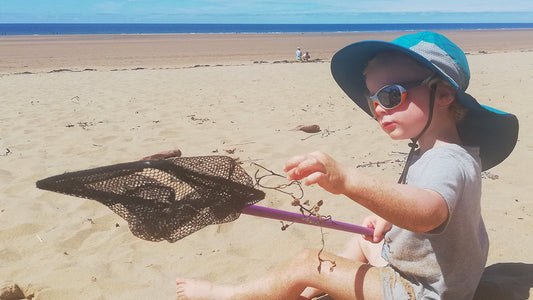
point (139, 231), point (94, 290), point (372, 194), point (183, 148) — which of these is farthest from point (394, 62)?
point (183, 148)

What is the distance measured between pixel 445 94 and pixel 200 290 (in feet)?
4.75

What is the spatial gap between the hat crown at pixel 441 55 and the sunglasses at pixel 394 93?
0.31 feet

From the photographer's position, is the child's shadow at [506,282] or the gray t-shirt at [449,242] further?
the child's shadow at [506,282]

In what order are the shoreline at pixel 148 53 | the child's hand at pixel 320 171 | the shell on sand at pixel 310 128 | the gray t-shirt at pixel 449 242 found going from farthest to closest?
the shoreline at pixel 148 53 < the shell on sand at pixel 310 128 < the gray t-shirt at pixel 449 242 < the child's hand at pixel 320 171

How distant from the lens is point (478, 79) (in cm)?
1067

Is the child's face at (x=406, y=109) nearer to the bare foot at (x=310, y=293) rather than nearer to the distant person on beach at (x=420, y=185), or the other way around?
the distant person on beach at (x=420, y=185)

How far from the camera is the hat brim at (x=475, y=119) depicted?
1.96 metres

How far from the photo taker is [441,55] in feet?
6.29

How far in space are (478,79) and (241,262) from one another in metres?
9.55

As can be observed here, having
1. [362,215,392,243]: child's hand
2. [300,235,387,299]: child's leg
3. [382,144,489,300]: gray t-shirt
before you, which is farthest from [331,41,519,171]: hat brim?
[300,235,387,299]: child's leg

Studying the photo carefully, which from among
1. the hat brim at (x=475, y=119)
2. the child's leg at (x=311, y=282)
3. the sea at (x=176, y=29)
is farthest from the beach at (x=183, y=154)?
the sea at (x=176, y=29)

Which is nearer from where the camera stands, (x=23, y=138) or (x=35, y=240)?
(x=35, y=240)

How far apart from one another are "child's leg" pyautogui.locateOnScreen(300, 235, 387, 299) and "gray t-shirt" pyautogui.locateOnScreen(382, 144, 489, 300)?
12.8 inches

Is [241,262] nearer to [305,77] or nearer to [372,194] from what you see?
[372,194]
